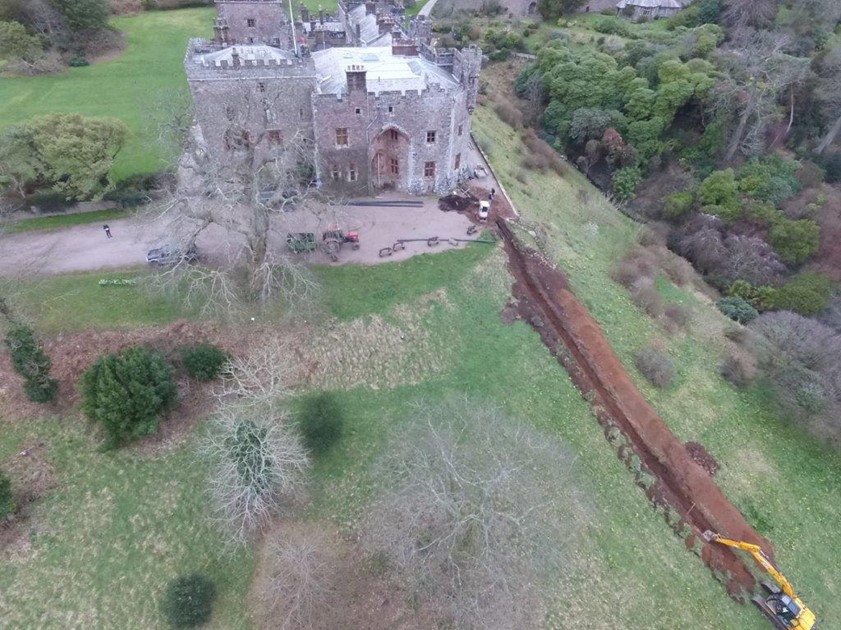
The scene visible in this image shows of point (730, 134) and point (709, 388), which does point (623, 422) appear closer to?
point (709, 388)

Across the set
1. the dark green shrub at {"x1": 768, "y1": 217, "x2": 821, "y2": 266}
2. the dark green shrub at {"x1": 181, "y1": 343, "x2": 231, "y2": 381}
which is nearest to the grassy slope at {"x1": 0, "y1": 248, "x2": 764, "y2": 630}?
the dark green shrub at {"x1": 181, "y1": 343, "x2": 231, "y2": 381}

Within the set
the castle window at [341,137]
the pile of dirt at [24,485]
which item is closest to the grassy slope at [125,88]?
the castle window at [341,137]

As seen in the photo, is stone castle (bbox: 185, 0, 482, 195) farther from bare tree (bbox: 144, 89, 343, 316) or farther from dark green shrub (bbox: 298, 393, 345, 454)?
dark green shrub (bbox: 298, 393, 345, 454)

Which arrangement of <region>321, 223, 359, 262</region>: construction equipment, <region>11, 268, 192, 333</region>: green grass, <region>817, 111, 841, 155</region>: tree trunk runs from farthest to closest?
1. <region>817, 111, 841, 155</region>: tree trunk
2. <region>321, 223, 359, 262</region>: construction equipment
3. <region>11, 268, 192, 333</region>: green grass

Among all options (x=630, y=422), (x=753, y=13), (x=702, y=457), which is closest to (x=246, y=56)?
(x=630, y=422)

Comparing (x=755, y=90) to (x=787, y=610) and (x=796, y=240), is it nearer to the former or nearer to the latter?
→ (x=796, y=240)

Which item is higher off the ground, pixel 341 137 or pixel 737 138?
pixel 341 137

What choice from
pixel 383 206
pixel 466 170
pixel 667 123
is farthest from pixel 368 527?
pixel 667 123

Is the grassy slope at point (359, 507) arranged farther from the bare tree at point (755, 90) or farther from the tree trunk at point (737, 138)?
the bare tree at point (755, 90)
